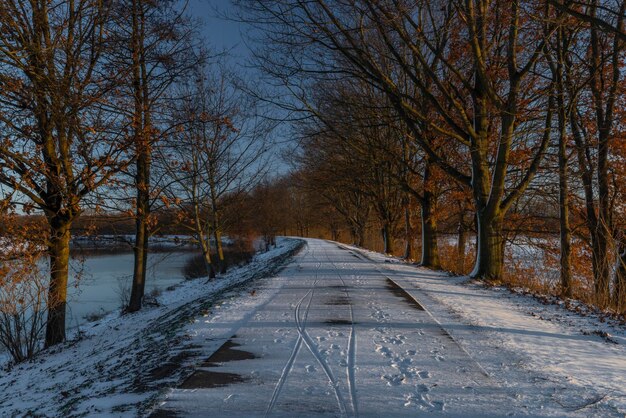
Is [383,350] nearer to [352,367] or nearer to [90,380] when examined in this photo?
[352,367]

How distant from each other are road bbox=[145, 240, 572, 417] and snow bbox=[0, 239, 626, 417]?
2 centimetres

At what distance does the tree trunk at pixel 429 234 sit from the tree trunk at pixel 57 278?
13.2m

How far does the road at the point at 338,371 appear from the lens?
374cm

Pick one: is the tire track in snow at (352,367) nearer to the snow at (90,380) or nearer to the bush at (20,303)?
the snow at (90,380)

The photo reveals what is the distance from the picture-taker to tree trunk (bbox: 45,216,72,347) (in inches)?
399

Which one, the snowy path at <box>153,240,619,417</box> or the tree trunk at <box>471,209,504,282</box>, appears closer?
the snowy path at <box>153,240,619,417</box>

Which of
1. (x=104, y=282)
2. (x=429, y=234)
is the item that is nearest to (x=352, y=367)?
(x=429, y=234)

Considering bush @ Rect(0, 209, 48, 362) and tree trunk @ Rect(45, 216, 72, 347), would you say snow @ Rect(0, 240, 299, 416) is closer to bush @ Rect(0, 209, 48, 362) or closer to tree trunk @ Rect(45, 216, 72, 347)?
bush @ Rect(0, 209, 48, 362)

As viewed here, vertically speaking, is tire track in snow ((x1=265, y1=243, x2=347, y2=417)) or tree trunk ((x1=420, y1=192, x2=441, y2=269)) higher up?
tree trunk ((x1=420, y1=192, x2=441, y2=269))

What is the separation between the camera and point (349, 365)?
4.75 metres

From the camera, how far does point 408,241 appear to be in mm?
23312

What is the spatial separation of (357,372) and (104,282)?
78.4 feet

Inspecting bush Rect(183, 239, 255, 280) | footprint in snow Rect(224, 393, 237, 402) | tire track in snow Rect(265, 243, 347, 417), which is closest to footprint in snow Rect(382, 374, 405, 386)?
tire track in snow Rect(265, 243, 347, 417)

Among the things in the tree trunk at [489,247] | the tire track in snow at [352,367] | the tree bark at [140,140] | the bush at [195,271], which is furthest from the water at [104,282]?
the tree trunk at [489,247]
